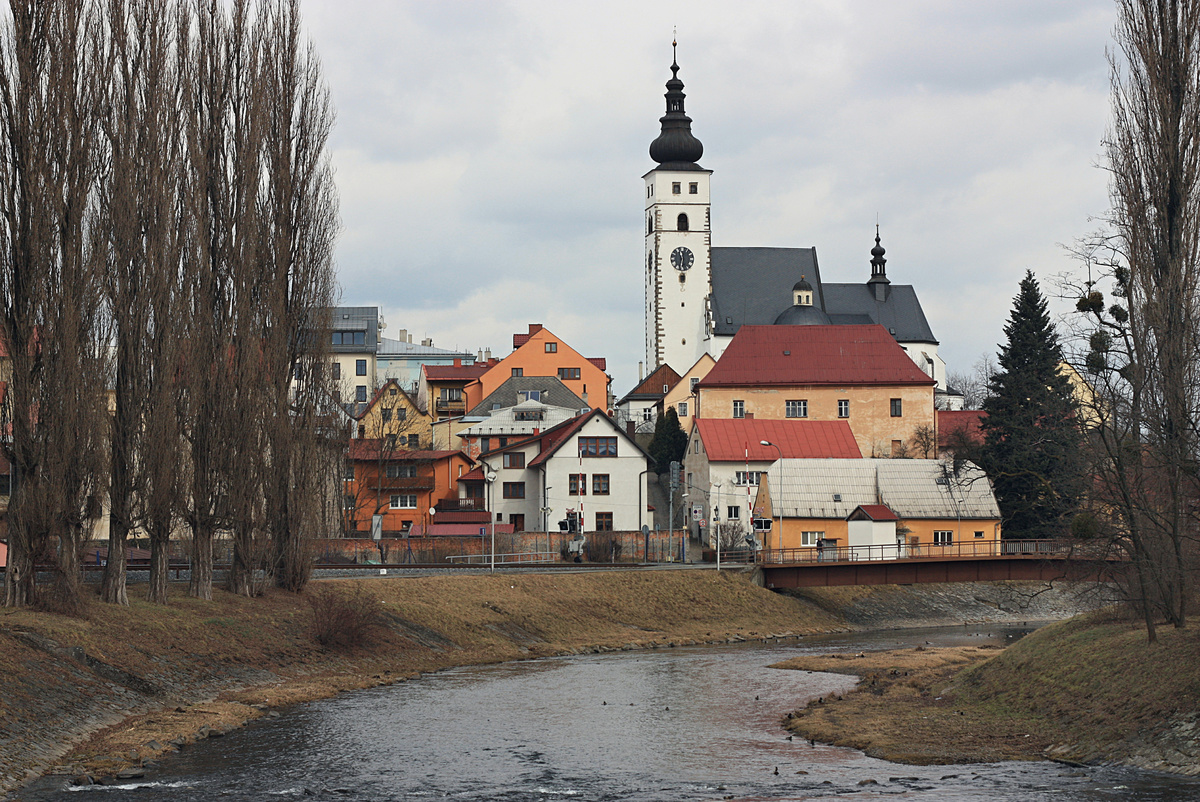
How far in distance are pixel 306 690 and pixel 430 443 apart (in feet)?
233

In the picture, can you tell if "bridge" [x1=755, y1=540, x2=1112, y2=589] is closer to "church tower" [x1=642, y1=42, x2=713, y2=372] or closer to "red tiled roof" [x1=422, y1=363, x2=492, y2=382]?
"red tiled roof" [x1=422, y1=363, x2=492, y2=382]

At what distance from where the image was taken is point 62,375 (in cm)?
3503

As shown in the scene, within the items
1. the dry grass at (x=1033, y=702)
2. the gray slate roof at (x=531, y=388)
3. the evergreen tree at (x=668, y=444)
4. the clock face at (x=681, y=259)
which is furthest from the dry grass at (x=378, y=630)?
the clock face at (x=681, y=259)

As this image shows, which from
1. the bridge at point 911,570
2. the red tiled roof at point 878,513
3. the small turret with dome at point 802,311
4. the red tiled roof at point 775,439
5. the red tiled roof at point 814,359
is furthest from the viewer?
the small turret with dome at point 802,311

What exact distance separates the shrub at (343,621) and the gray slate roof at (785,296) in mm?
91887

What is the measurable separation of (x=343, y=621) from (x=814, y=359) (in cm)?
6410

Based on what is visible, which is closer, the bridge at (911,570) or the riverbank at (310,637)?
the riverbank at (310,637)

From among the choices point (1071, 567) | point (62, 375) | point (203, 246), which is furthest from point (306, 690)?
point (1071, 567)

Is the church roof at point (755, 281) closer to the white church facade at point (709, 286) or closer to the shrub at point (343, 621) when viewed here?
the white church facade at point (709, 286)

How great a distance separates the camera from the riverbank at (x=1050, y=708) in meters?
28.3

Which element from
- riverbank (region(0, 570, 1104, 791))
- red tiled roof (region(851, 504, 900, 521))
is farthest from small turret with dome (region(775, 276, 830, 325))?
riverbank (region(0, 570, 1104, 791))

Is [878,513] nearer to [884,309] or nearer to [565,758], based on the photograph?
[565,758]

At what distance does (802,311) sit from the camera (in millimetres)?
133125

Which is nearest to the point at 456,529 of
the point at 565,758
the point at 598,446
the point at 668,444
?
the point at 598,446
